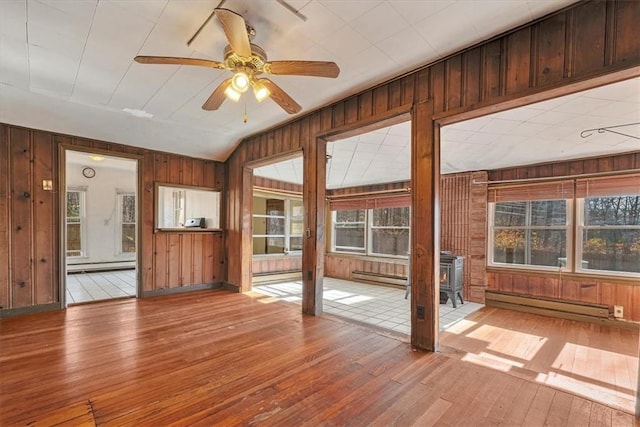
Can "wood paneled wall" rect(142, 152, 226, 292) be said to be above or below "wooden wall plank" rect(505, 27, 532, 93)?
below

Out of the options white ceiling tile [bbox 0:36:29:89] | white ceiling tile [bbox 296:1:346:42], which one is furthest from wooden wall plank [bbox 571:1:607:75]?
white ceiling tile [bbox 0:36:29:89]

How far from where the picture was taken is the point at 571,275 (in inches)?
174

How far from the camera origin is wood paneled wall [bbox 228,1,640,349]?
185 centimetres

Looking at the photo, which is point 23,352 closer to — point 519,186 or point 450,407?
point 450,407

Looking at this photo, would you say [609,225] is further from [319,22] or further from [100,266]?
[100,266]

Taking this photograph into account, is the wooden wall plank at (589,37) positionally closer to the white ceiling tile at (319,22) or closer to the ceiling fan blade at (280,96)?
the white ceiling tile at (319,22)

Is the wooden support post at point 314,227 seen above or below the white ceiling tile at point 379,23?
below

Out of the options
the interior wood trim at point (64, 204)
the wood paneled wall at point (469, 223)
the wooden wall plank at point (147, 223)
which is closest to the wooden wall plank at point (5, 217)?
the interior wood trim at point (64, 204)

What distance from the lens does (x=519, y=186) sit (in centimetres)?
486

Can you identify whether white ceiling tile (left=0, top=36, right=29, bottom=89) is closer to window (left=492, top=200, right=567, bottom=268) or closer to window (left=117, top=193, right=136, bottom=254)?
window (left=117, top=193, right=136, bottom=254)

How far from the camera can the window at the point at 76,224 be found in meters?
6.89

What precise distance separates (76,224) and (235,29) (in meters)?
7.57

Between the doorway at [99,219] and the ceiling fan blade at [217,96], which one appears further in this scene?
the doorway at [99,219]

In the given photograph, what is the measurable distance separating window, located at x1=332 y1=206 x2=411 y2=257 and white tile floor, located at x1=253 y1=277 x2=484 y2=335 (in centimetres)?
92
